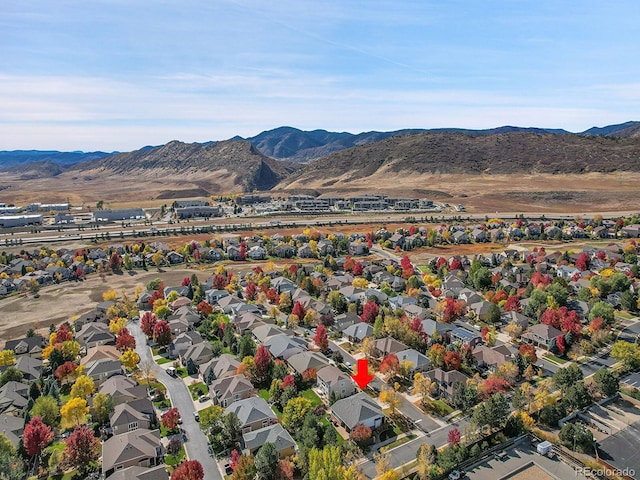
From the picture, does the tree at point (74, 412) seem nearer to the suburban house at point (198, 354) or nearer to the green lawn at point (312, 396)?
the suburban house at point (198, 354)

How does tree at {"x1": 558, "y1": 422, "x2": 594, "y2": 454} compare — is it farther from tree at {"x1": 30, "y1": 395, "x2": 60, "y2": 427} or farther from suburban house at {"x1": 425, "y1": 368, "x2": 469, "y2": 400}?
tree at {"x1": 30, "y1": 395, "x2": 60, "y2": 427}

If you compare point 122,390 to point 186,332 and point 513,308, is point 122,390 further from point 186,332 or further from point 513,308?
point 513,308

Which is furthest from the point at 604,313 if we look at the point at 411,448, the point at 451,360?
the point at 411,448

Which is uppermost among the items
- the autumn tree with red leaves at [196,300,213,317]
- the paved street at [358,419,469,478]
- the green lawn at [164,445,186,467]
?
the autumn tree with red leaves at [196,300,213,317]

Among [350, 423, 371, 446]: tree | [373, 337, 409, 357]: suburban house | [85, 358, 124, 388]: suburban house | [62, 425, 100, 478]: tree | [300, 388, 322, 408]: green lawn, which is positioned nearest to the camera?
[62, 425, 100, 478]: tree

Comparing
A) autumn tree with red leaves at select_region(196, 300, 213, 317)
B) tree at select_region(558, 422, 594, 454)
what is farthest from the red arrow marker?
autumn tree with red leaves at select_region(196, 300, 213, 317)

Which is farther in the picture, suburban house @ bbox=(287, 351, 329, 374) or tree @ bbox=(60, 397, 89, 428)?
suburban house @ bbox=(287, 351, 329, 374)

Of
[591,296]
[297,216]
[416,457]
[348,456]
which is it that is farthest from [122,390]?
[297,216]

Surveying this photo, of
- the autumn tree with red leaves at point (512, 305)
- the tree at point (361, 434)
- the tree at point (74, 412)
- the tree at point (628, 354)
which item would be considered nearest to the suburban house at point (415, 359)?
the tree at point (361, 434)
